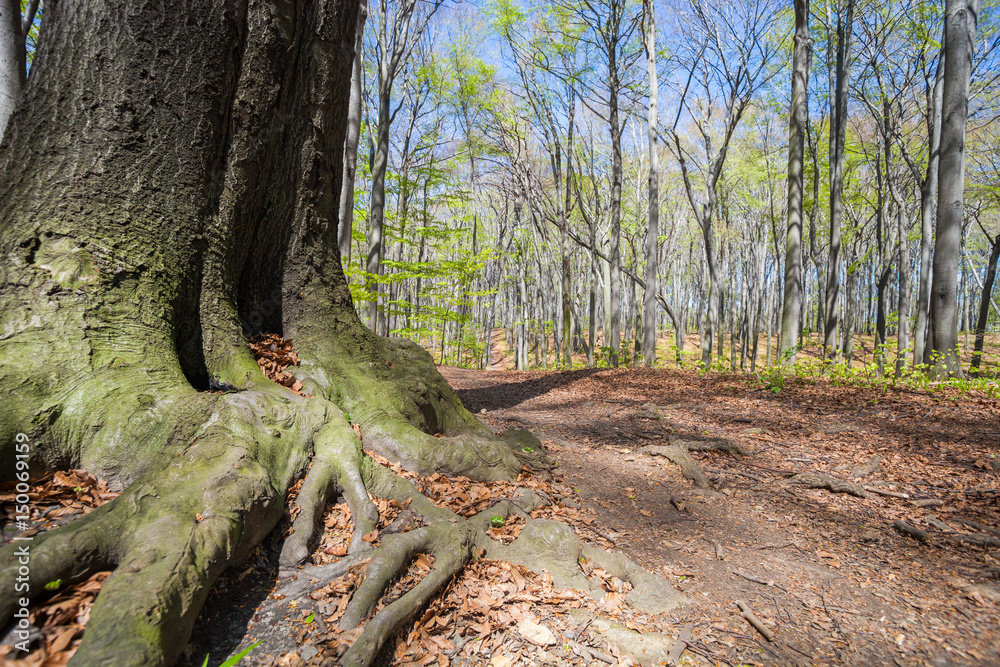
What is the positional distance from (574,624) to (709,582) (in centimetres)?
99

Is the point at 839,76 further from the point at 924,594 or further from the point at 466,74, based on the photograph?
the point at 924,594

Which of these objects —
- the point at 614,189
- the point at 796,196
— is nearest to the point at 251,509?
the point at 796,196

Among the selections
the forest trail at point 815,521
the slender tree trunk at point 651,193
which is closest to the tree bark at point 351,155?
the forest trail at point 815,521

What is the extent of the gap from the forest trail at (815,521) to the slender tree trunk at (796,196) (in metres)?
3.13

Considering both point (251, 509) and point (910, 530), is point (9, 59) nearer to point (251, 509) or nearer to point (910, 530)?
point (251, 509)

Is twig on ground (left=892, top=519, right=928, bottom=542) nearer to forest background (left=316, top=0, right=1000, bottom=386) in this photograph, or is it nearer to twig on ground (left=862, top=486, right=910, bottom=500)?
twig on ground (left=862, top=486, right=910, bottom=500)

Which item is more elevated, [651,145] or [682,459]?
[651,145]

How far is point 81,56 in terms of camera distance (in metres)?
2.47

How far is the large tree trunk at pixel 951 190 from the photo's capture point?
714 cm

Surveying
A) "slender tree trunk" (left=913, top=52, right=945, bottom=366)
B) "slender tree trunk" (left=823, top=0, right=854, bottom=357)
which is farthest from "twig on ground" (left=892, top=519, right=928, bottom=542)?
"slender tree trunk" (left=913, top=52, right=945, bottom=366)

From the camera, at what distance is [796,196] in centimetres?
948

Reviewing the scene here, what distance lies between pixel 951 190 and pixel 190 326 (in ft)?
35.8

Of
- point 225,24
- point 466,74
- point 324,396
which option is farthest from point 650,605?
point 466,74

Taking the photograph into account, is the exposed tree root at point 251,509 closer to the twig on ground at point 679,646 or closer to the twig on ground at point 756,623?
the twig on ground at point 679,646
